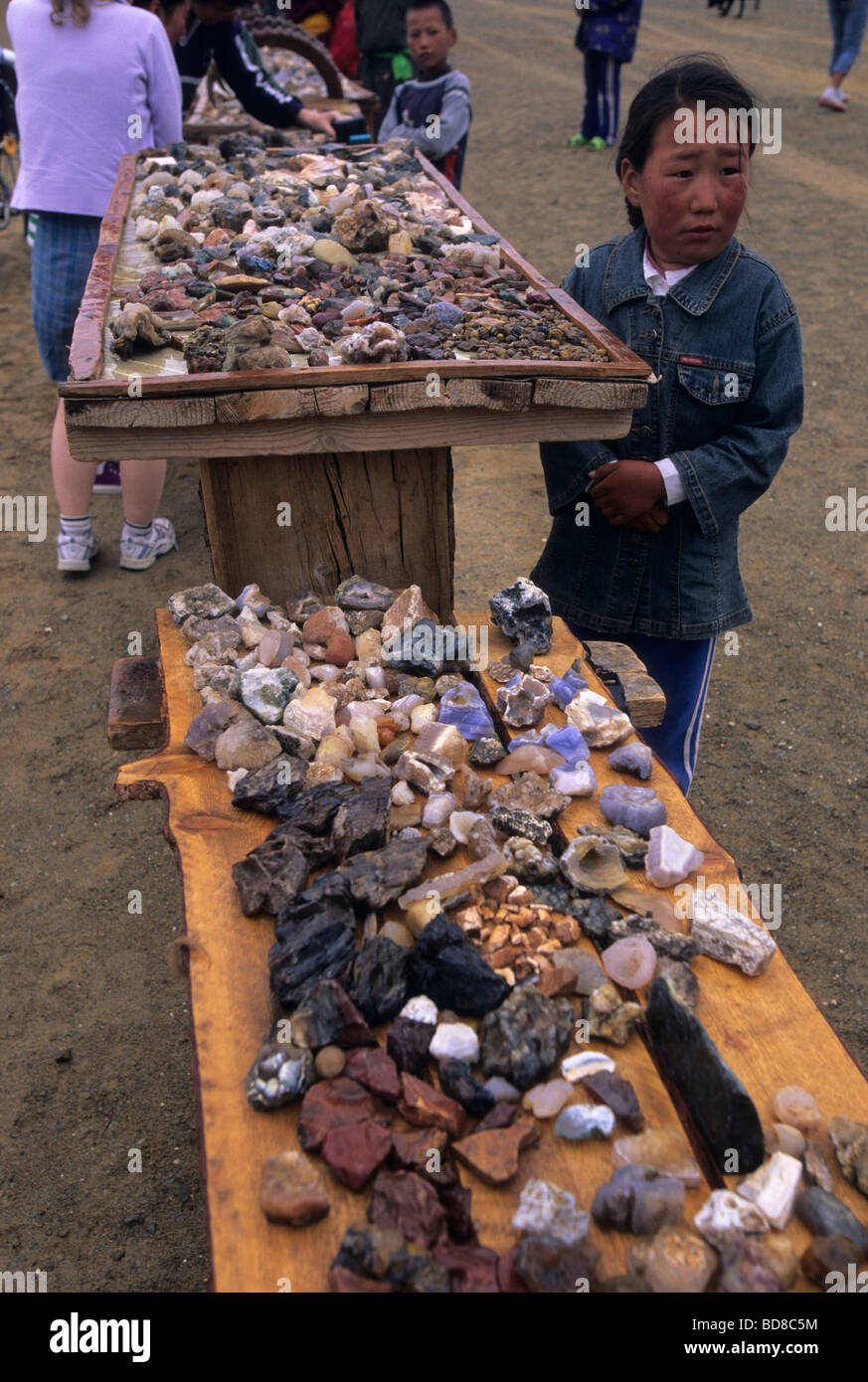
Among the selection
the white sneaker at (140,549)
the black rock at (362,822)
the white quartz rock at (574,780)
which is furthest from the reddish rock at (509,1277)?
the white sneaker at (140,549)

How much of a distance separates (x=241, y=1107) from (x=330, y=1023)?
0.45 ft

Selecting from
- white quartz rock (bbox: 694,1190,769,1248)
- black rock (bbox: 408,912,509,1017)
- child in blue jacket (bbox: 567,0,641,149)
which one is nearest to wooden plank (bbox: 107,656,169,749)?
black rock (bbox: 408,912,509,1017)

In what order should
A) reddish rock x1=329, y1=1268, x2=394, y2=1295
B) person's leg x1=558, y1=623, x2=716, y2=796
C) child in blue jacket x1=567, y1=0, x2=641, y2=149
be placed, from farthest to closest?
child in blue jacket x1=567, y1=0, x2=641, y2=149 < person's leg x1=558, y1=623, x2=716, y2=796 < reddish rock x1=329, y1=1268, x2=394, y2=1295

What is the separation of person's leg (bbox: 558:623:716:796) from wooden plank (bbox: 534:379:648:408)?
Result: 624 mm

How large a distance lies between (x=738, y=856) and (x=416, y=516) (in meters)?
1.41

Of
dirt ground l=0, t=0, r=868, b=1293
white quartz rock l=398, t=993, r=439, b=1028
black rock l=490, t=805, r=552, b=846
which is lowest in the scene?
dirt ground l=0, t=0, r=868, b=1293

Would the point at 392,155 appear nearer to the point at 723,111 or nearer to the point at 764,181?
the point at 723,111

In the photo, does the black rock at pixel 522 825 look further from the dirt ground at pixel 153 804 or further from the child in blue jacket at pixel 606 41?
the child in blue jacket at pixel 606 41

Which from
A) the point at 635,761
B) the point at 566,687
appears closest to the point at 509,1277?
the point at 635,761

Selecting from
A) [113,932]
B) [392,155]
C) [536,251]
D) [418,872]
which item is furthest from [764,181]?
[418,872]

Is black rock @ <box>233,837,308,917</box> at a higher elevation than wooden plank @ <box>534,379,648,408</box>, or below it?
below

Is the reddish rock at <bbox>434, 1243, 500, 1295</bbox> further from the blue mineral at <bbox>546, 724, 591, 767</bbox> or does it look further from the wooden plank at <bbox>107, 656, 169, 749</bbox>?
A: the wooden plank at <bbox>107, 656, 169, 749</bbox>

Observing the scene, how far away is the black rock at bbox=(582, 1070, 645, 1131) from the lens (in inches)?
47.5

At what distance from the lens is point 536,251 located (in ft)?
24.1
